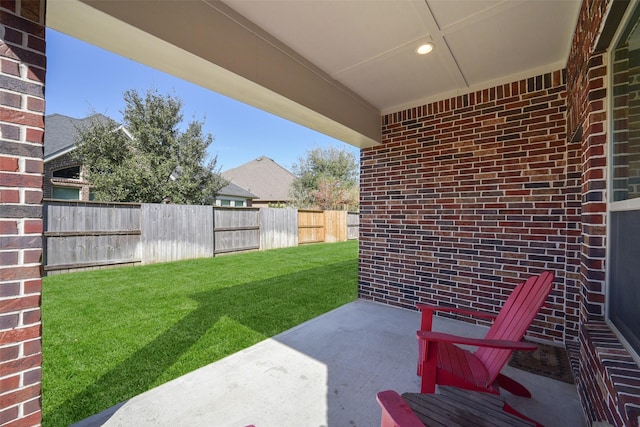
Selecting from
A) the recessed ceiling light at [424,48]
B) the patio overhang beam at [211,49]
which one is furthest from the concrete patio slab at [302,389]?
the recessed ceiling light at [424,48]

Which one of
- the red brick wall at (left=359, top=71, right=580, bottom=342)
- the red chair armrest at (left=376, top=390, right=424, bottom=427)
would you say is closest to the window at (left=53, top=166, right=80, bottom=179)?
the red brick wall at (left=359, top=71, right=580, bottom=342)

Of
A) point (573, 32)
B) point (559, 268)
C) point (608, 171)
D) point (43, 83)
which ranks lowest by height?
point (559, 268)

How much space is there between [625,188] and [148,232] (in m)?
8.58

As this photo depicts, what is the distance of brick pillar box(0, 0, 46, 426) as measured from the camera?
1282 mm

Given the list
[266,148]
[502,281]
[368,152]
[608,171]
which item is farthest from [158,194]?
[266,148]

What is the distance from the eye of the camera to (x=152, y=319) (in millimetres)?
3652

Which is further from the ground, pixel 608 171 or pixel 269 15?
pixel 269 15

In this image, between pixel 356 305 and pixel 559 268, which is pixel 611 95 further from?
pixel 356 305

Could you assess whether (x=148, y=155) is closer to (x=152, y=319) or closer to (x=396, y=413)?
(x=152, y=319)

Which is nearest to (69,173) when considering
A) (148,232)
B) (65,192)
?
(65,192)

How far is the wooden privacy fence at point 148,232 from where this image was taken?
6191 mm

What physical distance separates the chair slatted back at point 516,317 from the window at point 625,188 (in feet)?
1.13

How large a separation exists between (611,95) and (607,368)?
1.57 m

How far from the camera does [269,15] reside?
90.5 inches
